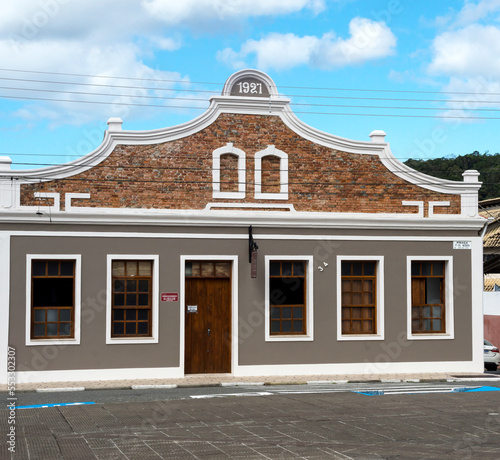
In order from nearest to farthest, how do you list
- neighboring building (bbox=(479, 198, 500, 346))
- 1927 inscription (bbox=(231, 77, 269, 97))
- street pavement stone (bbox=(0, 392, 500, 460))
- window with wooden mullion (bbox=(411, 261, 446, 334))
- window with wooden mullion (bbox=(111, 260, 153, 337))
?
street pavement stone (bbox=(0, 392, 500, 460)) < window with wooden mullion (bbox=(111, 260, 153, 337)) < 1927 inscription (bbox=(231, 77, 269, 97)) < window with wooden mullion (bbox=(411, 261, 446, 334)) < neighboring building (bbox=(479, 198, 500, 346))

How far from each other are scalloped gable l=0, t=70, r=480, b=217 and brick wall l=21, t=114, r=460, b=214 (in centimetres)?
2

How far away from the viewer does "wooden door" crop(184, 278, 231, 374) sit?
747 inches

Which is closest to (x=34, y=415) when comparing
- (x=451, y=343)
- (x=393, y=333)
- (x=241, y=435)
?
(x=241, y=435)

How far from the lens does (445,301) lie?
67.4ft

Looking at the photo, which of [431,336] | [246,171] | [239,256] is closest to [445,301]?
[431,336]

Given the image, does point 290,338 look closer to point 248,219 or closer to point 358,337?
point 358,337

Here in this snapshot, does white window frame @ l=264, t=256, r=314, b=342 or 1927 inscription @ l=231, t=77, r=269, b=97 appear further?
1927 inscription @ l=231, t=77, r=269, b=97

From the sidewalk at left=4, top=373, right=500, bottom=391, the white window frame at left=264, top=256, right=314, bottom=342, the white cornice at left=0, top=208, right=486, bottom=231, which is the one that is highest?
the white cornice at left=0, top=208, right=486, bottom=231

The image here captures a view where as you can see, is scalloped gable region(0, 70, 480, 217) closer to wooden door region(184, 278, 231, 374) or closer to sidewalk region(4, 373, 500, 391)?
wooden door region(184, 278, 231, 374)

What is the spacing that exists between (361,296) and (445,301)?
226 centimetres

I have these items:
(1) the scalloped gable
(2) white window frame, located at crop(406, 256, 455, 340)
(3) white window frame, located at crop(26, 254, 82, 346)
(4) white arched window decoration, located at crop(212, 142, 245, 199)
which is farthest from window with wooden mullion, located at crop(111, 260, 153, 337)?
(2) white window frame, located at crop(406, 256, 455, 340)

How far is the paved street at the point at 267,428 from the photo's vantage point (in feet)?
A: 32.0

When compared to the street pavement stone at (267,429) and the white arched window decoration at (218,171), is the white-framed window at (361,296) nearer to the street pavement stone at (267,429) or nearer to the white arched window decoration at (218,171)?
the white arched window decoration at (218,171)

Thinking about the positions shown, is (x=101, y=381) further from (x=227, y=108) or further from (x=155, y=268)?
(x=227, y=108)
